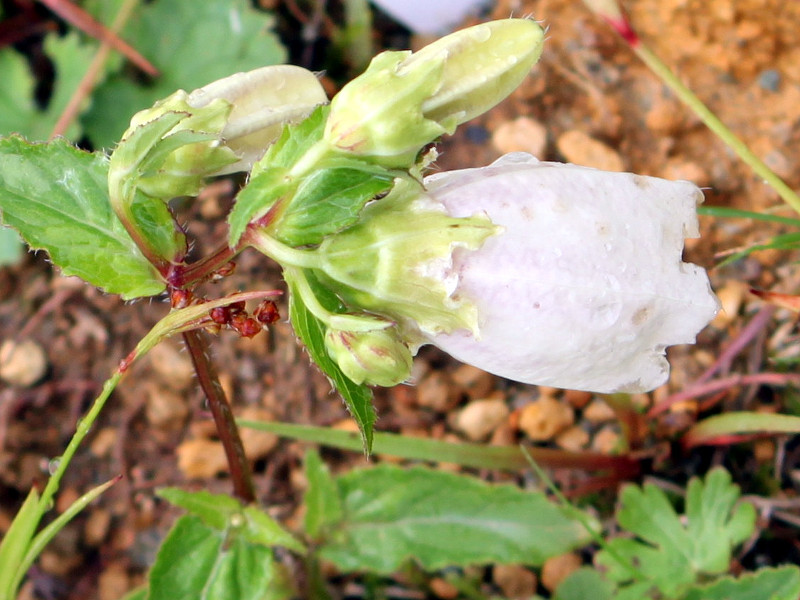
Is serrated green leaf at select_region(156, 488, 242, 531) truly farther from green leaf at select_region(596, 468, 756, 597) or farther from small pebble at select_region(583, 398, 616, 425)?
small pebble at select_region(583, 398, 616, 425)

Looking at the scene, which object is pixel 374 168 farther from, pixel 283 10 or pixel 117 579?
pixel 283 10

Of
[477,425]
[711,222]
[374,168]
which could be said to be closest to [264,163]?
[374,168]

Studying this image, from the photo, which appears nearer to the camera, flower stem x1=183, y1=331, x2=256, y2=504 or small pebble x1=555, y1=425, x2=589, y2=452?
flower stem x1=183, y1=331, x2=256, y2=504

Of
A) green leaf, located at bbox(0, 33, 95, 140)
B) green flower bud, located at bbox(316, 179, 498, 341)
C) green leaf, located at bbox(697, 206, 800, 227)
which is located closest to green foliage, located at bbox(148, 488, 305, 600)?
green flower bud, located at bbox(316, 179, 498, 341)

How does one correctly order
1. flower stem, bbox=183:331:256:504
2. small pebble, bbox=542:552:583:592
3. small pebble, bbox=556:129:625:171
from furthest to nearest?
small pebble, bbox=556:129:625:171, small pebble, bbox=542:552:583:592, flower stem, bbox=183:331:256:504

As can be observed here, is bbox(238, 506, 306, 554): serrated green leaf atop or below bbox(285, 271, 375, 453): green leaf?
below

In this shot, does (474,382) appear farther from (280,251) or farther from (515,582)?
(280,251)
